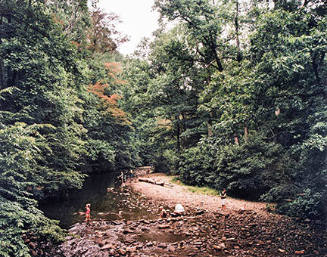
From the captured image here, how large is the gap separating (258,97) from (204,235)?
241 inches

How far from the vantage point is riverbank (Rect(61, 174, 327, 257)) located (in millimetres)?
6314

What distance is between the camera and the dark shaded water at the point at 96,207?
409 inches

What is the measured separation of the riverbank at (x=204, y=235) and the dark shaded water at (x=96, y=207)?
0.75 meters

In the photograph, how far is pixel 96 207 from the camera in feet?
39.9

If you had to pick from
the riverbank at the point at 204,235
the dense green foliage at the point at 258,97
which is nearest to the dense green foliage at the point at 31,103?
the riverbank at the point at 204,235

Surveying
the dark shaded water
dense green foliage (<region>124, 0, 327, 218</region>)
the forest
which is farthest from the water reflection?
dense green foliage (<region>124, 0, 327, 218</region>)

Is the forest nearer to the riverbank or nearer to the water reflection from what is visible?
the riverbank

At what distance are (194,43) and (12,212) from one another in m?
18.2

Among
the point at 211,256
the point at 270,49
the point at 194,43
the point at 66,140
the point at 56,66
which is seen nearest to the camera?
the point at 211,256

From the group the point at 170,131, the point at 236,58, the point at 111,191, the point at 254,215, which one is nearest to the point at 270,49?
the point at 254,215

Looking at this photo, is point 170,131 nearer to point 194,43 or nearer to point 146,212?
point 194,43

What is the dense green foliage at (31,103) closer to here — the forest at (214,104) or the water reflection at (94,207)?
the forest at (214,104)

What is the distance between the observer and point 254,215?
9.31 metres

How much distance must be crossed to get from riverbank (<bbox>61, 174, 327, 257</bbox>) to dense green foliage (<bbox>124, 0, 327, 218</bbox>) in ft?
3.97
